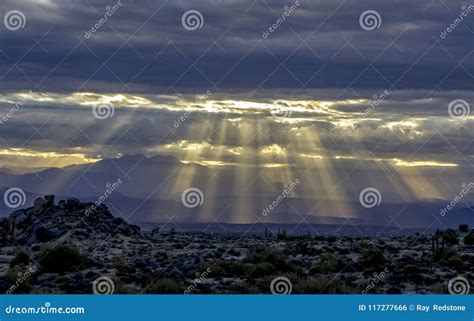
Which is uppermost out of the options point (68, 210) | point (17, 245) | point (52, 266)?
point (68, 210)

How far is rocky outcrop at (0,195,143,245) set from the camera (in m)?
63.8

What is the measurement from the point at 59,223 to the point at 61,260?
89.4 feet

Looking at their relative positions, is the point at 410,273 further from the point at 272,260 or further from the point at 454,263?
the point at 272,260

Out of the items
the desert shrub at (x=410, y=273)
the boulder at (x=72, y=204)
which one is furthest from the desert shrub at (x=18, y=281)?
the boulder at (x=72, y=204)

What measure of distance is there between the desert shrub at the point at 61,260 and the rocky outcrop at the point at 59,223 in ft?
71.2

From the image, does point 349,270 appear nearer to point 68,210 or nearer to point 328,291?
point 328,291

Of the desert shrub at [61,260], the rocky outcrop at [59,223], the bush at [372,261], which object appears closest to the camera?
the desert shrub at [61,260]

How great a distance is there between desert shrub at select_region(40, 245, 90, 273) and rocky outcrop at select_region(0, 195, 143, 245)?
71.2ft

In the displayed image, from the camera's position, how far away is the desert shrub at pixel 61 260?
39156 mm

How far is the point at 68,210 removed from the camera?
70188mm

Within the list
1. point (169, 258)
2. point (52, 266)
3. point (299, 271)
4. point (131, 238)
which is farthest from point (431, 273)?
point (131, 238)

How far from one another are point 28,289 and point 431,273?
19.3 metres

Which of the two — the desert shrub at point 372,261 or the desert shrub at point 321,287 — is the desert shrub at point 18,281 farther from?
the desert shrub at point 372,261

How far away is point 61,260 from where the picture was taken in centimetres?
3962
